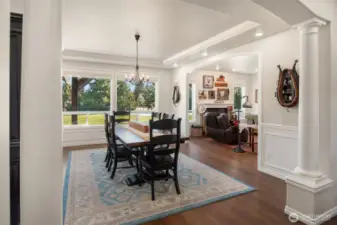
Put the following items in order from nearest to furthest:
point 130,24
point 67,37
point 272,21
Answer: point 272,21 < point 130,24 < point 67,37

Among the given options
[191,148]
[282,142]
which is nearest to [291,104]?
[282,142]

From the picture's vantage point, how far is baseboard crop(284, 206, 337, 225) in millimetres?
2023

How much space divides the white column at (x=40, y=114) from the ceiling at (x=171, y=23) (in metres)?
1.72

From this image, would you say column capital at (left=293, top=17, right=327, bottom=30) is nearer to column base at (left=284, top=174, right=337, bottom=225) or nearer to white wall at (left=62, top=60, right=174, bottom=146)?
column base at (left=284, top=174, right=337, bottom=225)

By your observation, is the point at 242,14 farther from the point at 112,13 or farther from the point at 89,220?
the point at 89,220

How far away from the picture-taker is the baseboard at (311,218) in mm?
2023

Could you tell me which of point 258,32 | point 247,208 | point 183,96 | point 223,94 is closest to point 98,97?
point 183,96

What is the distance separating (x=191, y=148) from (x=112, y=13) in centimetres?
382

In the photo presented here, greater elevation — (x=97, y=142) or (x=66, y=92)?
(x=66, y=92)

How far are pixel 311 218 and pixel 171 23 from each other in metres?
3.27

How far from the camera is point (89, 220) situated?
6.83 feet

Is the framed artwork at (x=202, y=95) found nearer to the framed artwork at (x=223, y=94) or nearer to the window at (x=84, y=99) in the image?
the framed artwork at (x=223, y=94)

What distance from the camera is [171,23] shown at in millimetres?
3291

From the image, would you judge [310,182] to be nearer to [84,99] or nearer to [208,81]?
[84,99]
